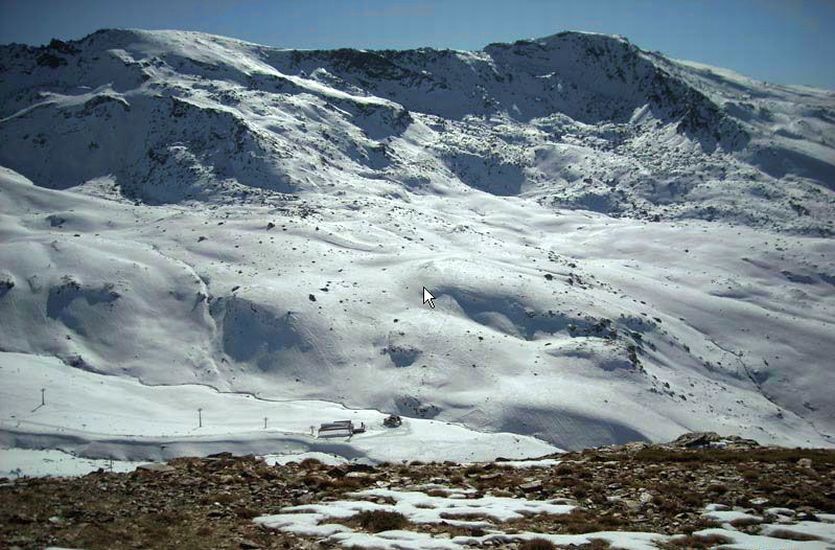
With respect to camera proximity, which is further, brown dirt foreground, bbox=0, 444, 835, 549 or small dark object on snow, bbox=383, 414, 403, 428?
small dark object on snow, bbox=383, 414, 403, 428

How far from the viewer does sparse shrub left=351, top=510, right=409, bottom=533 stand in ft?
55.3

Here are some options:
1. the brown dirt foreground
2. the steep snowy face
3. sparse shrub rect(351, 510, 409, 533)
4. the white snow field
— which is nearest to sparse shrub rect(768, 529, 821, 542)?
the brown dirt foreground

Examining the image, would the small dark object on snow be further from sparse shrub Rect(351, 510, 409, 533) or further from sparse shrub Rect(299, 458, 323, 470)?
sparse shrub Rect(351, 510, 409, 533)

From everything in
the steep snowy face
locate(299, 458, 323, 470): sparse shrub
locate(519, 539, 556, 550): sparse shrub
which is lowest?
locate(299, 458, 323, 470): sparse shrub

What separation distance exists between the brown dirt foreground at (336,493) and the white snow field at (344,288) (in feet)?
98.3

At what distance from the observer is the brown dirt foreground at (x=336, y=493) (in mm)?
16031

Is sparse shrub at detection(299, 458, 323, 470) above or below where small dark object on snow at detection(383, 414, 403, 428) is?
above

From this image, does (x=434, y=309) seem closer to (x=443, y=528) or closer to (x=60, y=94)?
(x=443, y=528)

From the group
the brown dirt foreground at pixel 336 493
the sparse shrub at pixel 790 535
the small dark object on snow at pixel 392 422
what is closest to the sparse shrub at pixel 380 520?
the brown dirt foreground at pixel 336 493

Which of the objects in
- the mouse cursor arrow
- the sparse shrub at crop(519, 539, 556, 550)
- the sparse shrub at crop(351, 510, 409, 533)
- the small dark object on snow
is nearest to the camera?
the sparse shrub at crop(519, 539, 556, 550)

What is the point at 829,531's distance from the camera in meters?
16.8

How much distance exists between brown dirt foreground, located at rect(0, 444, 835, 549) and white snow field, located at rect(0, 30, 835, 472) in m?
30.0

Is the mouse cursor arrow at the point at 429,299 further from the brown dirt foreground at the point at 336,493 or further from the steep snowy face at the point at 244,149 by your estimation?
the brown dirt foreground at the point at 336,493

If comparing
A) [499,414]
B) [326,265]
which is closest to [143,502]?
[499,414]
